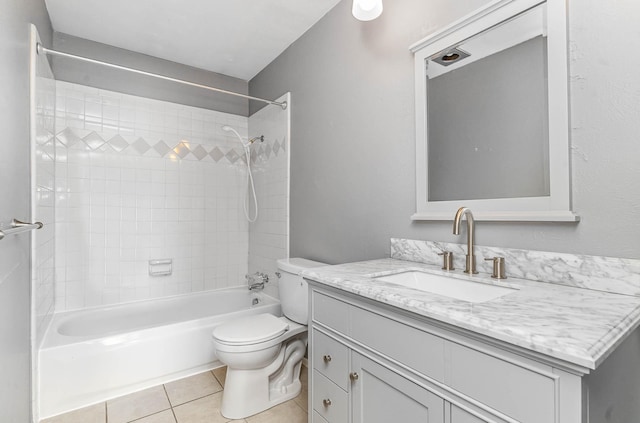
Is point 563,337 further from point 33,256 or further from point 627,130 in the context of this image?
point 33,256

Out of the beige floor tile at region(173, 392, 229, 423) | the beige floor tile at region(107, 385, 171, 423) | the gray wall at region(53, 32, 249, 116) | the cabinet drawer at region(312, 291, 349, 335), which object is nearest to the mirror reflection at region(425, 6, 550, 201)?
the cabinet drawer at region(312, 291, 349, 335)

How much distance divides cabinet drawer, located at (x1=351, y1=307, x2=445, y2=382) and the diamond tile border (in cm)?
178

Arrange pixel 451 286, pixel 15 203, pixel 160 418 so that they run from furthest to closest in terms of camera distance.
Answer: pixel 160 418, pixel 15 203, pixel 451 286

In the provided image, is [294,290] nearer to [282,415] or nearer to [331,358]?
[282,415]

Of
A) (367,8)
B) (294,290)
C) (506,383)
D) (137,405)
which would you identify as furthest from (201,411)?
(367,8)

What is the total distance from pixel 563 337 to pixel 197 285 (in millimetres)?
2785

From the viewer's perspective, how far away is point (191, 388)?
1.96 metres

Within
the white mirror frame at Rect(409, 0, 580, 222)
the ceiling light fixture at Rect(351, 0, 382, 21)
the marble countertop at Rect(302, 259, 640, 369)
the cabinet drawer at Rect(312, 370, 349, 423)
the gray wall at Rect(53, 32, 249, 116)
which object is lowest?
the cabinet drawer at Rect(312, 370, 349, 423)

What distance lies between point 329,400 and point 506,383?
2.42ft

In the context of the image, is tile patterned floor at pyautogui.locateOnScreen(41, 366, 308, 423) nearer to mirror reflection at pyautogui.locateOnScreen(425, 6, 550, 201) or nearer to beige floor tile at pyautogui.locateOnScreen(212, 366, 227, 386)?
beige floor tile at pyautogui.locateOnScreen(212, 366, 227, 386)

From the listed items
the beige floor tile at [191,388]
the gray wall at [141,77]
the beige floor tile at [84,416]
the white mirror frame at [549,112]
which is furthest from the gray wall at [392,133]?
the beige floor tile at [84,416]

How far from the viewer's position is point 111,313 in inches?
94.7

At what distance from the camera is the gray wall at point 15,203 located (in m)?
1.17

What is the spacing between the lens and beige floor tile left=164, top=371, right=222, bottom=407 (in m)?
1.87
